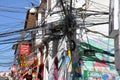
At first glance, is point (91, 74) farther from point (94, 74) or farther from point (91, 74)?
point (94, 74)

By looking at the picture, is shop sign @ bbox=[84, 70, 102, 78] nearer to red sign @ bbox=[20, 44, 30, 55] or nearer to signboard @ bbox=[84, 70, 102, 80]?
signboard @ bbox=[84, 70, 102, 80]

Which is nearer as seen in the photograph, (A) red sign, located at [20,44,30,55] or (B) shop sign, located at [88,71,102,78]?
(B) shop sign, located at [88,71,102,78]

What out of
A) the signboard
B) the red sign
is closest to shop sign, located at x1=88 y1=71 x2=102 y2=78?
the signboard

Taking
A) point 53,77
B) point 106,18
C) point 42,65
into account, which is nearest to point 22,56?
point 42,65

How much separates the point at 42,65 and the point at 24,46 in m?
7.73

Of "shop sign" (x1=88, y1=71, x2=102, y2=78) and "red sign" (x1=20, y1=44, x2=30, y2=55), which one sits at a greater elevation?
"shop sign" (x1=88, y1=71, x2=102, y2=78)

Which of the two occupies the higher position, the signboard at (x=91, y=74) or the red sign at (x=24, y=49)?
the signboard at (x=91, y=74)

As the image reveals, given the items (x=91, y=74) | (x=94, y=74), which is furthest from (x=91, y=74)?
(x=94, y=74)

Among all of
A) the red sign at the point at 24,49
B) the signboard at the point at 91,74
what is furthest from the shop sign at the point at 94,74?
the red sign at the point at 24,49

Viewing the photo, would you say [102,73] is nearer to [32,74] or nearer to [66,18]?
[66,18]

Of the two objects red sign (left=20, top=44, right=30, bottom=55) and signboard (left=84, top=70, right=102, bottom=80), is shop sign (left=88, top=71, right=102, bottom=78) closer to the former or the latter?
signboard (left=84, top=70, right=102, bottom=80)

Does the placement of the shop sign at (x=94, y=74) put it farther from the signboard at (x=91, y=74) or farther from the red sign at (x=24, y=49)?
the red sign at (x=24, y=49)

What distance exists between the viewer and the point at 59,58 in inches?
647

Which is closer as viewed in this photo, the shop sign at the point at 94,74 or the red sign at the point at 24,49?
the shop sign at the point at 94,74
